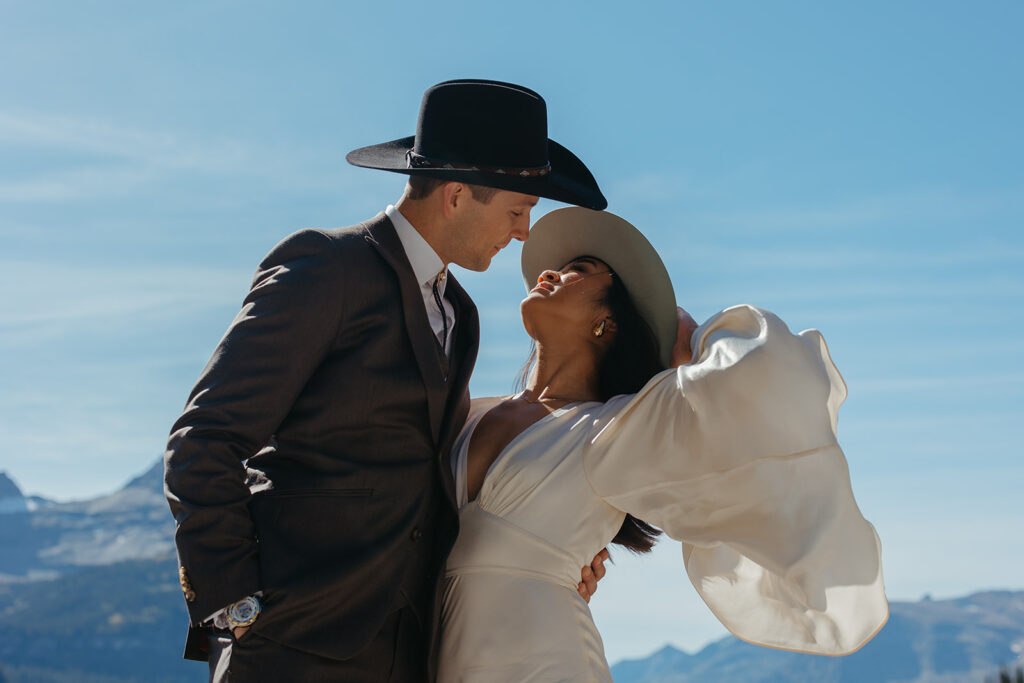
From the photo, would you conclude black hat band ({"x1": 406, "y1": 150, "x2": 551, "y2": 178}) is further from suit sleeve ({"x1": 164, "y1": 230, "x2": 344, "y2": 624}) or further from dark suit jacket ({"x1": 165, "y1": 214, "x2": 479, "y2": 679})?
suit sleeve ({"x1": 164, "y1": 230, "x2": 344, "y2": 624})

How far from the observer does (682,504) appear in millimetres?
3965

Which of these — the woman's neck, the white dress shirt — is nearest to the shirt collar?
the white dress shirt

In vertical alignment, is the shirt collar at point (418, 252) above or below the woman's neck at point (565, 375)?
above

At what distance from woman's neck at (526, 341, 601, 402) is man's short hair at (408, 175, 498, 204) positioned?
3.98 ft

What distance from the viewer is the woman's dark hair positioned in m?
4.69

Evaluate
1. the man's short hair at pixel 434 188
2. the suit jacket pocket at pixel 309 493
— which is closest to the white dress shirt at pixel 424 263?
the man's short hair at pixel 434 188

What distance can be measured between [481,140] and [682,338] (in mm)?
1412

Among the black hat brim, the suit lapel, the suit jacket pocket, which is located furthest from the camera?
the black hat brim

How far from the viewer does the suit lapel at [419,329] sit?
11.3 feet

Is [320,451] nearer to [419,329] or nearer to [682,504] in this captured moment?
[419,329]

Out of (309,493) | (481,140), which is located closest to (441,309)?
(481,140)

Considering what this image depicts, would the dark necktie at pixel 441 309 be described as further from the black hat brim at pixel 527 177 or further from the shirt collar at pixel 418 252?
the black hat brim at pixel 527 177

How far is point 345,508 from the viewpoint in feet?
10.8

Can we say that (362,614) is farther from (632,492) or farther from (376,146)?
(376,146)
